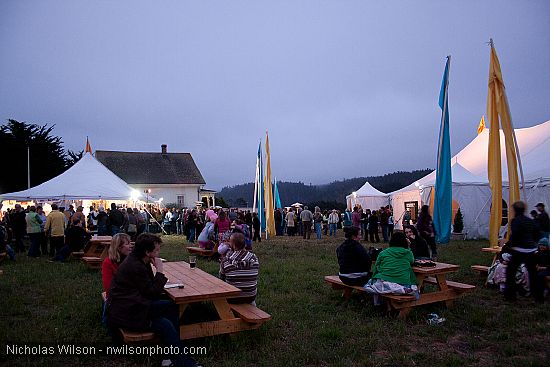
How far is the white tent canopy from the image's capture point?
16.9 meters

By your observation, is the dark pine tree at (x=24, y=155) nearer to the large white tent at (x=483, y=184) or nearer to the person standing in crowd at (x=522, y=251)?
the large white tent at (x=483, y=184)

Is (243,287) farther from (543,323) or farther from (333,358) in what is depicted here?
(543,323)

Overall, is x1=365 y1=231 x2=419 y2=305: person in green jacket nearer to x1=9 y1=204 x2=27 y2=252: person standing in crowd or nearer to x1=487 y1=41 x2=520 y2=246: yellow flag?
x1=487 y1=41 x2=520 y2=246: yellow flag

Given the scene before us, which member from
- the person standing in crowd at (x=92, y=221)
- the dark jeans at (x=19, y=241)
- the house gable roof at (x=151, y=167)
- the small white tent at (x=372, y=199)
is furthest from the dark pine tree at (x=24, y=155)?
the small white tent at (x=372, y=199)

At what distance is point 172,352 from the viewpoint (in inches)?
138

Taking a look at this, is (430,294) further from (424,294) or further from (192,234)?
(192,234)

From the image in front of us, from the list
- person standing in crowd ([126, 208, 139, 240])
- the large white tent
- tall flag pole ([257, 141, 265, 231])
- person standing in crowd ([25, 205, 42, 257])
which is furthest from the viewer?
tall flag pole ([257, 141, 265, 231])

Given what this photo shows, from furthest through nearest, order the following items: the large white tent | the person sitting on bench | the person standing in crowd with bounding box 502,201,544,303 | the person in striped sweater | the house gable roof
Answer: the house gable roof → the large white tent → the person standing in crowd with bounding box 502,201,544,303 → the person sitting on bench → the person in striped sweater

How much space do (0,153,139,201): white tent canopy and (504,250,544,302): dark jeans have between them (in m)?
16.0

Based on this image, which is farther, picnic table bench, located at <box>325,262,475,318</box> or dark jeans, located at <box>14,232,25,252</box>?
dark jeans, located at <box>14,232,25,252</box>

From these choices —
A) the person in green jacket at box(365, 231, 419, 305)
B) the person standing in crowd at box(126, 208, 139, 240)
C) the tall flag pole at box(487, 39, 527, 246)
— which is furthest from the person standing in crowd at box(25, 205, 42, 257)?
the tall flag pole at box(487, 39, 527, 246)

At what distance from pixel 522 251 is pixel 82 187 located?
17.1 metres

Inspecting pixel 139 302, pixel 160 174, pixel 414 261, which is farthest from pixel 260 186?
pixel 160 174

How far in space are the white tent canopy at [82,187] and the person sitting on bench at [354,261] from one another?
14.6m
